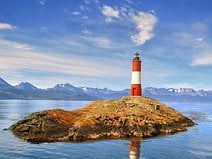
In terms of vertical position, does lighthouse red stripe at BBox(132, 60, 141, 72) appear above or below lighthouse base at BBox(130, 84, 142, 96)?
above

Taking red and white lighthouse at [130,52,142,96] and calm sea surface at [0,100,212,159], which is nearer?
calm sea surface at [0,100,212,159]

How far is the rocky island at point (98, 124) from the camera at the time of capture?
54.4 metres

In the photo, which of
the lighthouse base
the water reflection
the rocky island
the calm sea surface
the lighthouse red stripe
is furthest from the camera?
the lighthouse base

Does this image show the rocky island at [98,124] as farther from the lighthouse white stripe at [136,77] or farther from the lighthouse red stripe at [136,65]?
the lighthouse red stripe at [136,65]

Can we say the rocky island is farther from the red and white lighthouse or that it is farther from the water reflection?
the red and white lighthouse

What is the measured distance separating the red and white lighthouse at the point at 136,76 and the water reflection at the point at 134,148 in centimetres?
2506

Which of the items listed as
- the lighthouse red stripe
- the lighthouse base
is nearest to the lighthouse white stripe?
the lighthouse red stripe

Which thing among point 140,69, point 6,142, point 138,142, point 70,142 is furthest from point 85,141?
point 140,69

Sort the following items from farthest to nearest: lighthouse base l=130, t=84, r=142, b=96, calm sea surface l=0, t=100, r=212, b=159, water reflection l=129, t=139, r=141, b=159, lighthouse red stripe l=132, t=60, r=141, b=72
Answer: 1. lighthouse base l=130, t=84, r=142, b=96
2. lighthouse red stripe l=132, t=60, r=141, b=72
3. water reflection l=129, t=139, r=141, b=159
4. calm sea surface l=0, t=100, r=212, b=159

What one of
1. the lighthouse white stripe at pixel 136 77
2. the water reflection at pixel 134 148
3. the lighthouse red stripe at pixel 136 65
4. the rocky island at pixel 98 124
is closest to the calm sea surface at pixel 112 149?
the water reflection at pixel 134 148

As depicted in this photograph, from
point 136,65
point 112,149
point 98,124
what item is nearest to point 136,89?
point 136,65

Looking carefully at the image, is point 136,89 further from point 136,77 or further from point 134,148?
point 134,148

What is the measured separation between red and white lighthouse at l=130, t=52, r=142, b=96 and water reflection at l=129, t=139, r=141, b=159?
25.1 metres

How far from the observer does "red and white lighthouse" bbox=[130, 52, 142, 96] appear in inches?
3044
